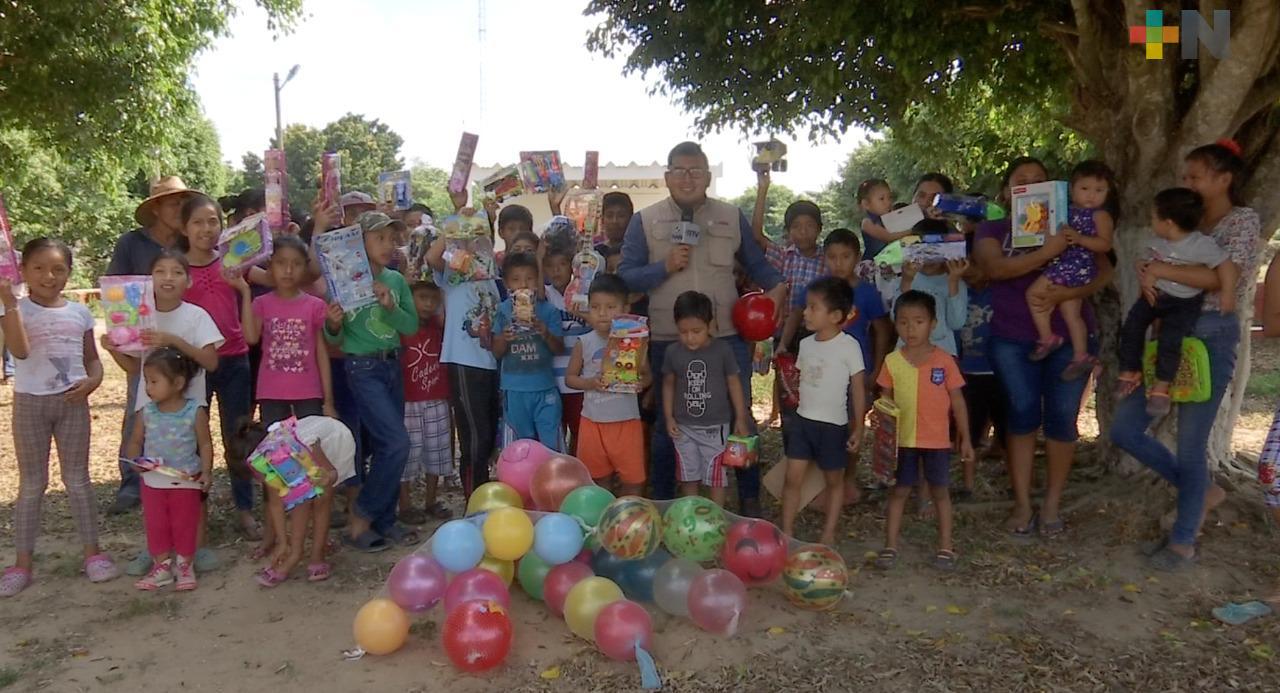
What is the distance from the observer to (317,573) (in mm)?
4164

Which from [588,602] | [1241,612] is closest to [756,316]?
[588,602]

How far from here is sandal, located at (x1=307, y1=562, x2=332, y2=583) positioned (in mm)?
4160

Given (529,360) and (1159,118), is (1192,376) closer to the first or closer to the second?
(1159,118)

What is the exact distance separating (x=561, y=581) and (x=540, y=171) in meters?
2.51

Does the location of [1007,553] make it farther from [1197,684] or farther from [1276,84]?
[1276,84]

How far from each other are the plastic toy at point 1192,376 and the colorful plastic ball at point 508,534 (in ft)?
9.65

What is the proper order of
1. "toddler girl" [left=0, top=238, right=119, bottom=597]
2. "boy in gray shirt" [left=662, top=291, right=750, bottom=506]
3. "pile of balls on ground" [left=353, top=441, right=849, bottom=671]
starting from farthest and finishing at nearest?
1. "boy in gray shirt" [left=662, top=291, right=750, bottom=506]
2. "toddler girl" [left=0, top=238, right=119, bottom=597]
3. "pile of balls on ground" [left=353, top=441, right=849, bottom=671]

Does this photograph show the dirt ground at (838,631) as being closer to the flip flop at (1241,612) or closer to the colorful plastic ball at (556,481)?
the flip flop at (1241,612)

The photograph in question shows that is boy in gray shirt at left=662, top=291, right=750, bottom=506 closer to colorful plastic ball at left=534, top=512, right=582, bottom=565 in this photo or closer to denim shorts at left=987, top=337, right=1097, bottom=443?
colorful plastic ball at left=534, top=512, right=582, bottom=565

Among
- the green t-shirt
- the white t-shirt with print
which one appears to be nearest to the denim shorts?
the green t-shirt

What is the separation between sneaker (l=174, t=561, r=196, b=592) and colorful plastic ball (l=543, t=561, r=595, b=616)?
1761 millimetres

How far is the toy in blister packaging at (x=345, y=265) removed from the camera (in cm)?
414

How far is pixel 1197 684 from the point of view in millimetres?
3104

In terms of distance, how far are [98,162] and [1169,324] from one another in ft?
32.7
